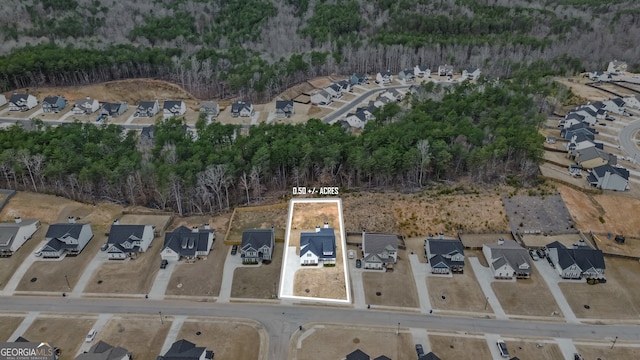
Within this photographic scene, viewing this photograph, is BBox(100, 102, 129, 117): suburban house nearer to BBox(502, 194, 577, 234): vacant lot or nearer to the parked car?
BBox(502, 194, 577, 234): vacant lot

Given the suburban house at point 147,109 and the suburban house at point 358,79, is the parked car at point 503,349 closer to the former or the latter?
the suburban house at point 358,79

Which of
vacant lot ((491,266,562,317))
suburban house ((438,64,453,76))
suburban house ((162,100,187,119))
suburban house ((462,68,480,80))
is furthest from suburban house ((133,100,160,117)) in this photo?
vacant lot ((491,266,562,317))

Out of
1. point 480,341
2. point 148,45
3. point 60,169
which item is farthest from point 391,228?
point 148,45

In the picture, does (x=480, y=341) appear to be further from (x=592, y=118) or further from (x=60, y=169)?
(x=592, y=118)

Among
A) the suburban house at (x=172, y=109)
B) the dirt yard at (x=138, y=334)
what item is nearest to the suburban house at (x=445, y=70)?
the suburban house at (x=172, y=109)

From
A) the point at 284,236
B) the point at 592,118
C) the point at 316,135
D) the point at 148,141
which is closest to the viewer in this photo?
the point at 284,236
